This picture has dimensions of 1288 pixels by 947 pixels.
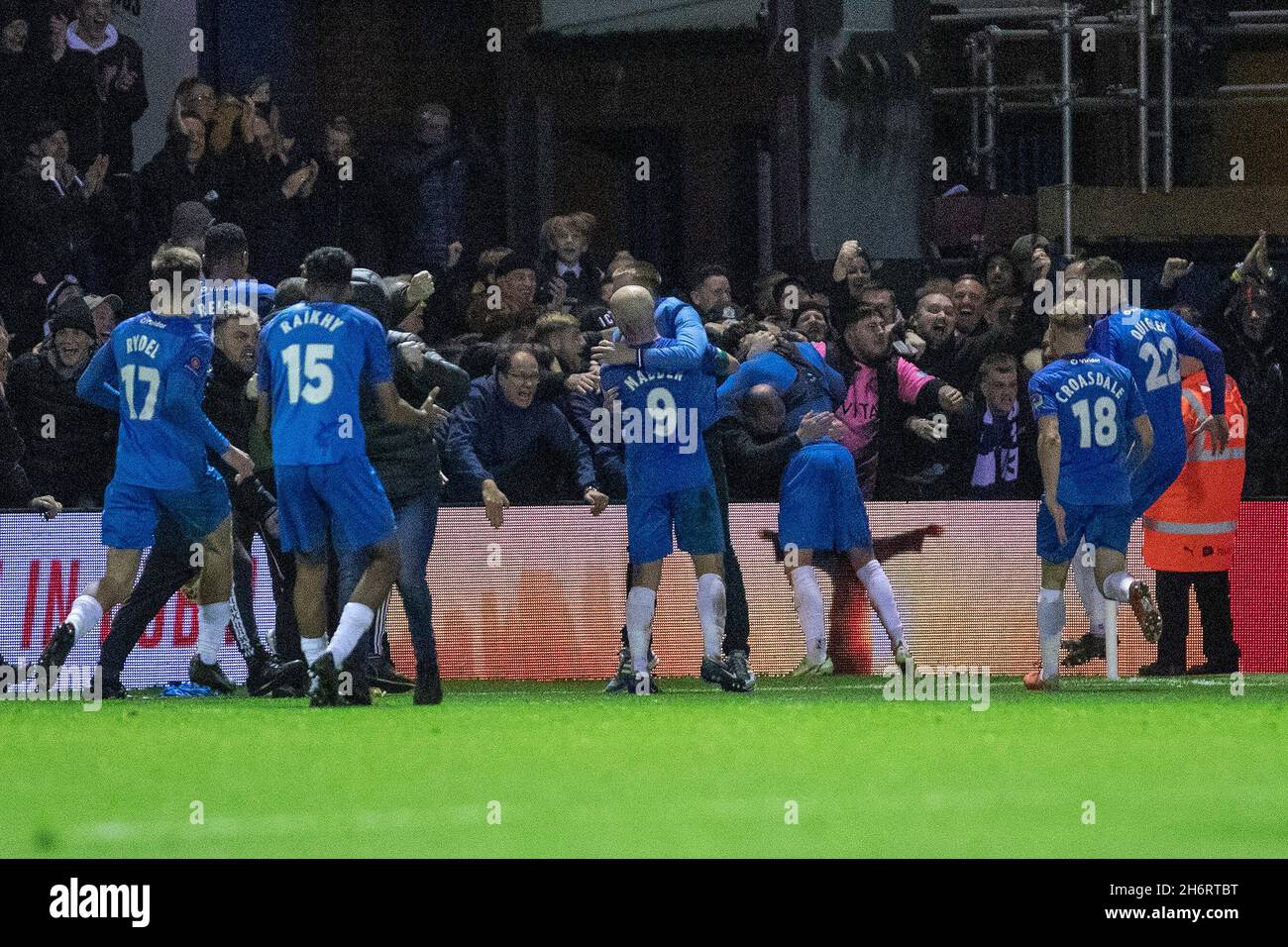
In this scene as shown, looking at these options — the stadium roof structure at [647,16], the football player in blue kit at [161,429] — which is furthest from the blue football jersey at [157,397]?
the stadium roof structure at [647,16]

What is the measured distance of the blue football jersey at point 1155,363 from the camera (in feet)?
46.9

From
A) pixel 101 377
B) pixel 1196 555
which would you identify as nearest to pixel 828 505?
pixel 1196 555

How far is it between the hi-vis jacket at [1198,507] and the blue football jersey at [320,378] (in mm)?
5395

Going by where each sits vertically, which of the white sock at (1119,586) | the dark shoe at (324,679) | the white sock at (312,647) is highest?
the white sock at (1119,586)

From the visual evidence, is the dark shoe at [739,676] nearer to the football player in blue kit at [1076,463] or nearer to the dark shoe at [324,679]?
the football player in blue kit at [1076,463]

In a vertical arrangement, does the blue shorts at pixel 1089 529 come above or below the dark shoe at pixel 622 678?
above

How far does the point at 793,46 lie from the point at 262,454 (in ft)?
25.4

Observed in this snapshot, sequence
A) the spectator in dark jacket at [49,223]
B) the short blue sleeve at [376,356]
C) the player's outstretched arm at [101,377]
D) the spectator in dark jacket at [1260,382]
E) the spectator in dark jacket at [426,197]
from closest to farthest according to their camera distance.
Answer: the short blue sleeve at [376,356]
the player's outstretched arm at [101,377]
the spectator in dark jacket at [1260,382]
the spectator in dark jacket at [49,223]
the spectator in dark jacket at [426,197]

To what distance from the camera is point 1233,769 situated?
8562 mm

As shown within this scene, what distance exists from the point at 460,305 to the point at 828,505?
3.92m

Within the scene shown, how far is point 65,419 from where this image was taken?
15.3 metres

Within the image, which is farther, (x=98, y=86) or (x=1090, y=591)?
(x=98, y=86)

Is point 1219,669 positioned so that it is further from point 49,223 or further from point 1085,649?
point 49,223
